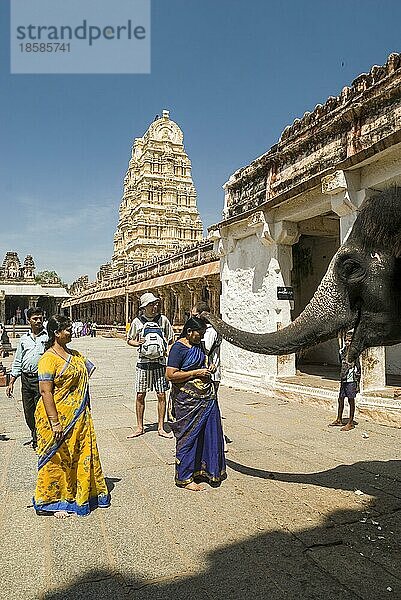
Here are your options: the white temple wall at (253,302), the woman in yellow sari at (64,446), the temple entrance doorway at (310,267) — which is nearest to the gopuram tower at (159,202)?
the temple entrance doorway at (310,267)

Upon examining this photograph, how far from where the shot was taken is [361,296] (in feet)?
9.84

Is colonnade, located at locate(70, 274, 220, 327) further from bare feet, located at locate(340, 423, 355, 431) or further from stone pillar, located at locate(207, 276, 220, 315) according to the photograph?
bare feet, located at locate(340, 423, 355, 431)

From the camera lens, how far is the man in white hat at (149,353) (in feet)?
19.7

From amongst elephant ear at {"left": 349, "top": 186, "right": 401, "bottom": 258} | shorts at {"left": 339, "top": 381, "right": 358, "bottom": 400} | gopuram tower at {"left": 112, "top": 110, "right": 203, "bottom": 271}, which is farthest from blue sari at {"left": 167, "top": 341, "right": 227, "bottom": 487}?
gopuram tower at {"left": 112, "top": 110, "right": 203, "bottom": 271}

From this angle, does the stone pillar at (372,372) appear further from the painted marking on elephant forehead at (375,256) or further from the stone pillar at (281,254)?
the painted marking on elephant forehead at (375,256)

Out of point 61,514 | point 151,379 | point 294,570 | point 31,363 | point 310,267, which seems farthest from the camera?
point 310,267

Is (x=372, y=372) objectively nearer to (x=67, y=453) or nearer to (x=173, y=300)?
(x=67, y=453)

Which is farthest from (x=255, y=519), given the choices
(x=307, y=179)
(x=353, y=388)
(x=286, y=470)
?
(x=307, y=179)

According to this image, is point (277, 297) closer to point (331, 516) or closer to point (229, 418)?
point (229, 418)

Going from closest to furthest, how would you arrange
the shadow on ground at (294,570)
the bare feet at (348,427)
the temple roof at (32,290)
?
1. the shadow on ground at (294,570)
2. the bare feet at (348,427)
3. the temple roof at (32,290)

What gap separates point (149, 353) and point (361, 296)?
11.4 feet

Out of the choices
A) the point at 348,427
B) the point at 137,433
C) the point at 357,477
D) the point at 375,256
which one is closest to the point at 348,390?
the point at 348,427

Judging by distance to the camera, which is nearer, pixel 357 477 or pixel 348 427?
pixel 357 477

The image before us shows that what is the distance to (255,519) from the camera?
11.7 ft
